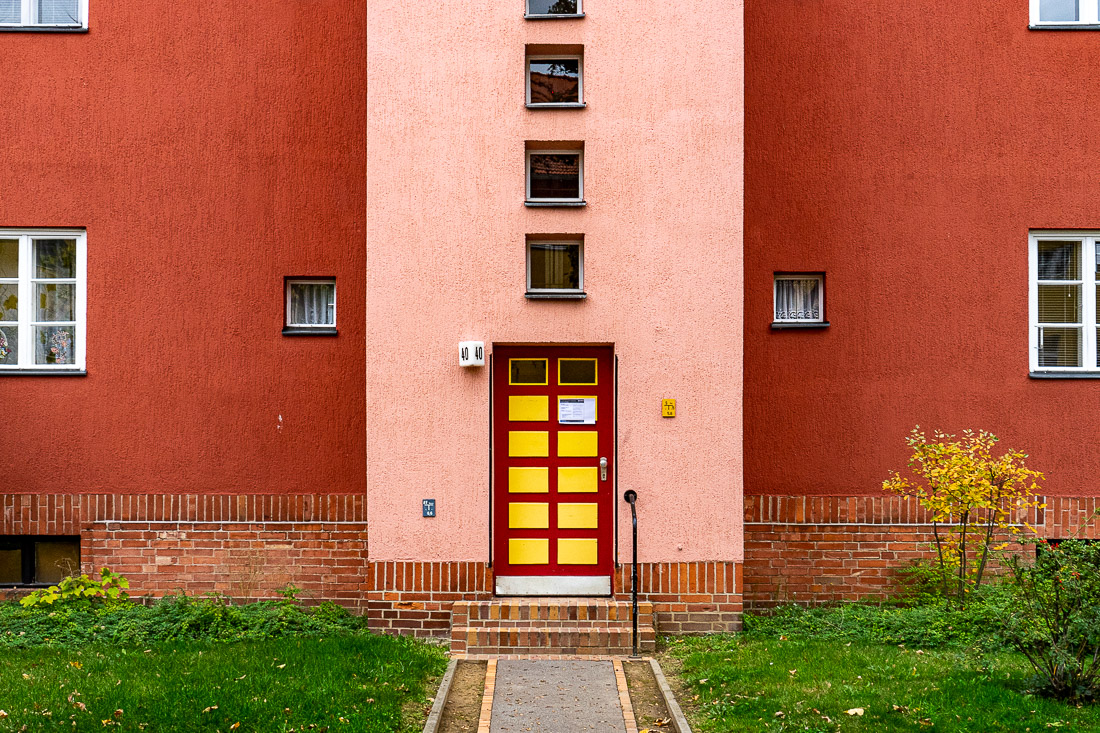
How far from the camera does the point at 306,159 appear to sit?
8.88 meters

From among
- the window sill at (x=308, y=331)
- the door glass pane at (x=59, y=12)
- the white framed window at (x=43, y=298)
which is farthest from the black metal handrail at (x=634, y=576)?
the door glass pane at (x=59, y=12)

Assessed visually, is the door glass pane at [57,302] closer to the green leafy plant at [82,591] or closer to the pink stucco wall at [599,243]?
the green leafy plant at [82,591]

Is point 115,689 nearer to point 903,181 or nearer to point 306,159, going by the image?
point 306,159

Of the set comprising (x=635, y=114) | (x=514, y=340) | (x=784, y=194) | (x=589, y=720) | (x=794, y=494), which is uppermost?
(x=635, y=114)

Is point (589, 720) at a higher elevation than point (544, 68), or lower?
lower

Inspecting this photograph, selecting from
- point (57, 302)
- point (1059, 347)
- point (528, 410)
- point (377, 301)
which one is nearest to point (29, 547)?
point (57, 302)

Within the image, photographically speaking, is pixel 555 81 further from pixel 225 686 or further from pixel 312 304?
pixel 225 686

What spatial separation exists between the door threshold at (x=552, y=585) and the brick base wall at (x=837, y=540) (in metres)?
1.76

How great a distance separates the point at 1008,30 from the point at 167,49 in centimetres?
922

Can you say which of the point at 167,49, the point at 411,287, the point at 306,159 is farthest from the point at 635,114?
the point at 167,49

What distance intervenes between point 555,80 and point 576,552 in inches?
188

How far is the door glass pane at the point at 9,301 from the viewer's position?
891 cm

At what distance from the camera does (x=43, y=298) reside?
29.3ft

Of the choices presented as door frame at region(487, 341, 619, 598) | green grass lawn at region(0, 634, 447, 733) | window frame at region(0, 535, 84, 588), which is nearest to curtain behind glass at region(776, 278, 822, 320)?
door frame at region(487, 341, 619, 598)
